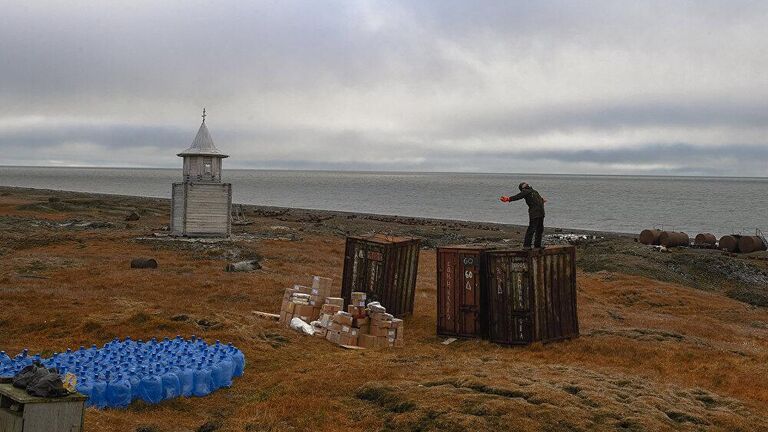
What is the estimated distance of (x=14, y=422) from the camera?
7281 millimetres

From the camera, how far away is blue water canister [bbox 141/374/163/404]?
10719 millimetres

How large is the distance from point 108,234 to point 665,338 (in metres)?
31.6

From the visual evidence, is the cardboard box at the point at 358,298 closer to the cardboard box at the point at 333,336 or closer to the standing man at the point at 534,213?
the cardboard box at the point at 333,336

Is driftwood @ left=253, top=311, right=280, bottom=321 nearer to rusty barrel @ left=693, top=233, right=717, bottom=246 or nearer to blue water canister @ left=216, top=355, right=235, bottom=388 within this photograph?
blue water canister @ left=216, top=355, right=235, bottom=388

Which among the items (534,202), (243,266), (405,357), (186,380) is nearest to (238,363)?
(186,380)

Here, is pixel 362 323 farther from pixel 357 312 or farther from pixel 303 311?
pixel 303 311

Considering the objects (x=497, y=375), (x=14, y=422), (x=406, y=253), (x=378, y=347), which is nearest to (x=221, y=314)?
(x=378, y=347)

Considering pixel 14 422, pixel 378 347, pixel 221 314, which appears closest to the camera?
pixel 14 422

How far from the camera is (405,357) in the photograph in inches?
562

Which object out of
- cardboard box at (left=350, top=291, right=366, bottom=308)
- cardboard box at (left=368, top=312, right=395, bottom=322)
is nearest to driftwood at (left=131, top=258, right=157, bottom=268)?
cardboard box at (left=350, top=291, right=366, bottom=308)

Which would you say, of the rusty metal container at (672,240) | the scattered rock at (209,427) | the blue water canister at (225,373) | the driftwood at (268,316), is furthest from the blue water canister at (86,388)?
the rusty metal container at (672,240)

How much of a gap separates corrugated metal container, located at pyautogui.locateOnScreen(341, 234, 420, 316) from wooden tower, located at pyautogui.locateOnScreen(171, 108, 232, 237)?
56.3ft

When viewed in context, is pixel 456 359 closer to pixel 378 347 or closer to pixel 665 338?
pixel 378 347

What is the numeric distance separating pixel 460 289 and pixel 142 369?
8467 mm
